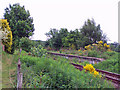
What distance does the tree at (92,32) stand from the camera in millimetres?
17267

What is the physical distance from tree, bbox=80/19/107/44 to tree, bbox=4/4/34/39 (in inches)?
318

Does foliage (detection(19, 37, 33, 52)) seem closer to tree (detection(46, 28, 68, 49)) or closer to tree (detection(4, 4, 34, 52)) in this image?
tree (detection(4, 4, 34, 52))

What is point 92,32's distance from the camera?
58.2 feet

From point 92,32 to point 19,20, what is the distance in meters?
10.6

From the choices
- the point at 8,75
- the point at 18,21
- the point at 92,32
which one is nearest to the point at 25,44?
the point at 18,21

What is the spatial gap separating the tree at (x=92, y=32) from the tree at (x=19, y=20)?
8.08 metres

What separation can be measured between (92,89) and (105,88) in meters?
0.48

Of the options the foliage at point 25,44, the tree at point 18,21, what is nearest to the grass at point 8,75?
the foliage at point 25,44

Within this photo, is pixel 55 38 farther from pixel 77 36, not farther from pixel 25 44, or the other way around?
pixel 25 44

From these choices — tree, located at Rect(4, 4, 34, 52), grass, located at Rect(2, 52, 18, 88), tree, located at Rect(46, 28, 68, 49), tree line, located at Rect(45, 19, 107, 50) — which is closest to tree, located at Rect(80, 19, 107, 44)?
tree line, located at Rect(45, 19, 107, 50)

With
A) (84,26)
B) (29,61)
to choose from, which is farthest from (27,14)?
(29,61)

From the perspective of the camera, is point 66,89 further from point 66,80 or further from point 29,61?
point 29,61

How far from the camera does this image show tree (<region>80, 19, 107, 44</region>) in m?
17.3

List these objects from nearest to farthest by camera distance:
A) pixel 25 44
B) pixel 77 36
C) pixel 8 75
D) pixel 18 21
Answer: pixel 8 75 < pixel 25 44 < pixel 18 21 < pixel 77 36
